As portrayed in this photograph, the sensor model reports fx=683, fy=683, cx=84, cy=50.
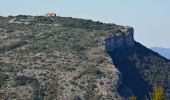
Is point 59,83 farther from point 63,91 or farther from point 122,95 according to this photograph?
point 122,95

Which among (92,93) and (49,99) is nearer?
(49,99)

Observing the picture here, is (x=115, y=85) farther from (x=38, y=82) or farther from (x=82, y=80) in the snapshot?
(x=38, y=82)

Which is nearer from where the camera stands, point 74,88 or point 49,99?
point 49,99

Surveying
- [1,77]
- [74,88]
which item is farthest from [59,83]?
[1,77]

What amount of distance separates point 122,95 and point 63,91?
19.3 meters

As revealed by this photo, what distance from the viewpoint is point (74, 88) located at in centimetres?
19012

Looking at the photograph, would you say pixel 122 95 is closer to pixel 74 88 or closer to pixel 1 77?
pixel 74 88

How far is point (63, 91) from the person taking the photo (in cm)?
18625

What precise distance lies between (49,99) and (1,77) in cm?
2171

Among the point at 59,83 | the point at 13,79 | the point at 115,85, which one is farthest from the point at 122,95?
the point at 13,79

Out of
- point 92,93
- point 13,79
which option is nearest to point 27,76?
point 13,79

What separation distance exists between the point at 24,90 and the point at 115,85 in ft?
93.1

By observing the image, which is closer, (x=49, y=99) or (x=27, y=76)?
(x=49, y=99)

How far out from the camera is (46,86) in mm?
186500
